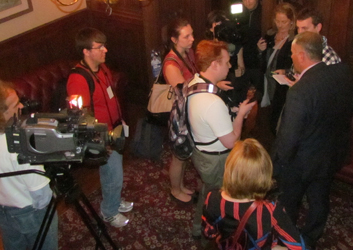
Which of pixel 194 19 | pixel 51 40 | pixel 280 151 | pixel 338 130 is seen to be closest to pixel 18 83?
pixel 51 40

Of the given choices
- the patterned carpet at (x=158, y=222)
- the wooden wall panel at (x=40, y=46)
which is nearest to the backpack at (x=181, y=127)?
the patterned carpet at (x=158, y=222)

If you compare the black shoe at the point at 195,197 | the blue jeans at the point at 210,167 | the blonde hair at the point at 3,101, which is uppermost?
the blonde hair at the point at 3,101

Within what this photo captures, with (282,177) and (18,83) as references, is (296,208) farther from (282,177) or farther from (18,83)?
(18,83)

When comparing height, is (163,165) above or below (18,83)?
below

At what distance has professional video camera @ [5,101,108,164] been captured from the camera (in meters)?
1.89

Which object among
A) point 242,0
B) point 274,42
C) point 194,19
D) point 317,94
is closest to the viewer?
point 317,94

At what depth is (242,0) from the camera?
14.2ft

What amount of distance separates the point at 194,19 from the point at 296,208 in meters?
2.71

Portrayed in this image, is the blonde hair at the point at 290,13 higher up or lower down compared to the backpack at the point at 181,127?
higher up

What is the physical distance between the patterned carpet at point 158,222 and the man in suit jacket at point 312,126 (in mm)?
555

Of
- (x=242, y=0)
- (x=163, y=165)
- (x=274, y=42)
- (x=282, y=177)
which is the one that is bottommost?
(x=163, y=165)

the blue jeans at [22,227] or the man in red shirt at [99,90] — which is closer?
the blue jeans at [22,227]

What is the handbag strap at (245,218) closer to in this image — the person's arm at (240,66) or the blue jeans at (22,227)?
the blue jeans at (22,227)

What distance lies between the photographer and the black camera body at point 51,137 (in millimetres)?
1893
